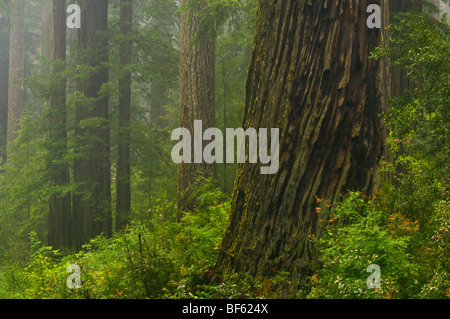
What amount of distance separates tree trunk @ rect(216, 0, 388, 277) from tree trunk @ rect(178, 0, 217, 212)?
5733 millimetres

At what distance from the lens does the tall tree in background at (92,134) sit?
12.9 meters

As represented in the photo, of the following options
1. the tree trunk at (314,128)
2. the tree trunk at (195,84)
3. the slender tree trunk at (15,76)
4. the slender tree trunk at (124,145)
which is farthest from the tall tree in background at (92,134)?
the slender tree trunk at (15,76)

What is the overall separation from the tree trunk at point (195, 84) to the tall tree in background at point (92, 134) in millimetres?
2665

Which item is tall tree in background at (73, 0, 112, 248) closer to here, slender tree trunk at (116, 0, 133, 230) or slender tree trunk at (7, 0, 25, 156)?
slender tree trunk at (116, 0, 133, 230)

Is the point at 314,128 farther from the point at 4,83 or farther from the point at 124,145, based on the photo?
the point at 4,83

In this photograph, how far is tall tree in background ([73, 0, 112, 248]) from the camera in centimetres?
1287

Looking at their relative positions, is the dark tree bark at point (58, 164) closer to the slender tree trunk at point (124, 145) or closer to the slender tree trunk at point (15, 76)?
the slender tree trunk at point (124, 145)

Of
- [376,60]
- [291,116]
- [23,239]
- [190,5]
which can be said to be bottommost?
[23,239]

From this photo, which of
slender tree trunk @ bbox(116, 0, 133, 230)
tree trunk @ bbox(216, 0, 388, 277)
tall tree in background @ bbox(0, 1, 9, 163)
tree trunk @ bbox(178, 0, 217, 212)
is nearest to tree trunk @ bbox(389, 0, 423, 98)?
tree trunk @ bbox(178, 0, 217, 212)

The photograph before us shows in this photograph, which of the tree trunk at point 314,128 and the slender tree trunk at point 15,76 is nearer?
the tree trunk at point 314,128
